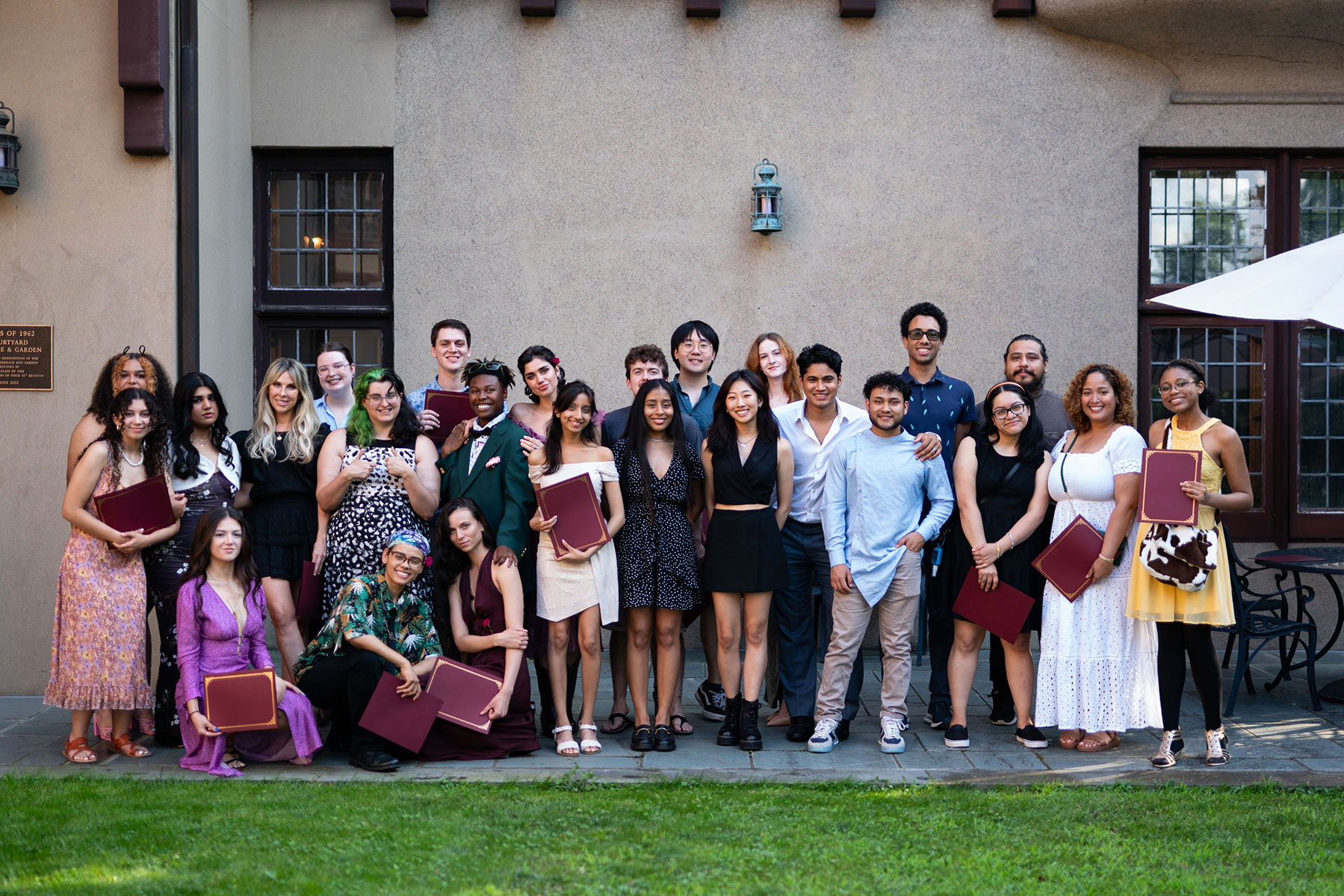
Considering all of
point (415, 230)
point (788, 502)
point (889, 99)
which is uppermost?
point (889, 99)

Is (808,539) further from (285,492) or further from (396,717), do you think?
(285,492)

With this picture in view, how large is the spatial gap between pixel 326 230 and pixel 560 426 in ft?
11.0

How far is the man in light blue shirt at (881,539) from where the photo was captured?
17.5ft

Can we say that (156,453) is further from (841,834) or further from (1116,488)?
(1116,488)

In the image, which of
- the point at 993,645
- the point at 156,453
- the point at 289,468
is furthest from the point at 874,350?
the point at 156,453

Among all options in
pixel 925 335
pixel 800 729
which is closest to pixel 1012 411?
→ pixel 925 335

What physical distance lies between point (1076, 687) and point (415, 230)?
4.81 m

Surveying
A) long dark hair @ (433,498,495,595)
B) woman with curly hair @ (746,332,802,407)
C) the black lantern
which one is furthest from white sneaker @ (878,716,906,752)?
the black lantern

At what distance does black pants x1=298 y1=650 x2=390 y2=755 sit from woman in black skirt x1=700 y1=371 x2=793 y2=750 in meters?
1.51

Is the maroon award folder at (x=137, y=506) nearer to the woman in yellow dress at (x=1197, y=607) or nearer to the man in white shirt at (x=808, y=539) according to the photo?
the man in white shirt at (x=808, y=539)

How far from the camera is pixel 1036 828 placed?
13.7 feet

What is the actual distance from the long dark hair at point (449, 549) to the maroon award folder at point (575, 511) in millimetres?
304

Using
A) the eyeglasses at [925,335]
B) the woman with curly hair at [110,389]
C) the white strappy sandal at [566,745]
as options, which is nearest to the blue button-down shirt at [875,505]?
the eyeglasses at [925,335]

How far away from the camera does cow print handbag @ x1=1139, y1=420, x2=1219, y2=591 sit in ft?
16.5
